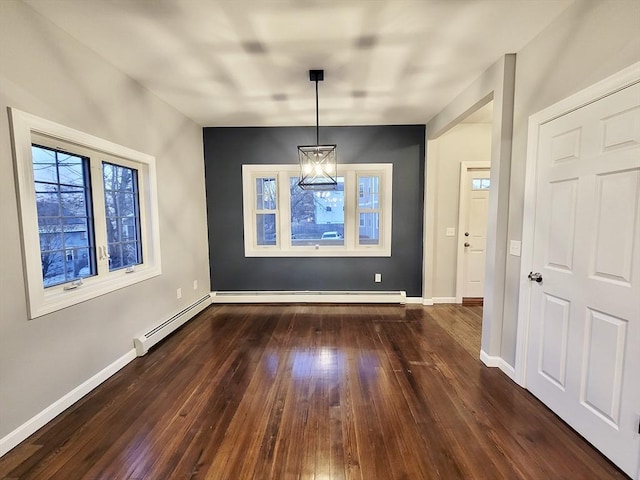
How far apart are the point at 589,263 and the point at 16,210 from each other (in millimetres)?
3517

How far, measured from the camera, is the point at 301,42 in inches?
84.0

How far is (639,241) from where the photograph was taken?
1407 mm

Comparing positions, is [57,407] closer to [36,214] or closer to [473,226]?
[36,214]

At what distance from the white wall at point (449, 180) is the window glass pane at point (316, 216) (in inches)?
58.5

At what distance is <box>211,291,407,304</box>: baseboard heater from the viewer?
14.1 ft

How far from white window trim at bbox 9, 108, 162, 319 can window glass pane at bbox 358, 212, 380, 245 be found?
295 cm

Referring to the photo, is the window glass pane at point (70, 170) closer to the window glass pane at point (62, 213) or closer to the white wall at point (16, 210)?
the window glass pane at point (62, 213)

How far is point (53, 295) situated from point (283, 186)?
298 centimetres

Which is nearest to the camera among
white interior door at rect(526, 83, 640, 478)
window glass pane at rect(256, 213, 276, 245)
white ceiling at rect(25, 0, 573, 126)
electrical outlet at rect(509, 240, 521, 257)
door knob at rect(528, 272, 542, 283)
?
white interior door at rect(526, 83, 640, 478)

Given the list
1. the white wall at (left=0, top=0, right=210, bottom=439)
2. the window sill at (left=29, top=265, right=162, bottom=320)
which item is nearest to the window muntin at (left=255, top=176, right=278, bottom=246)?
the white wall at (left=0, top=0, right=210, bottom=439)

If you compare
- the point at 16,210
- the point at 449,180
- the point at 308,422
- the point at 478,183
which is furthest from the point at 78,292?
the point at 478,183

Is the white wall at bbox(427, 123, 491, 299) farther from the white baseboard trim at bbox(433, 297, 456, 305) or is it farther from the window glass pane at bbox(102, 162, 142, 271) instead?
the window glass pane at bbox(102, 162, 142, 271)

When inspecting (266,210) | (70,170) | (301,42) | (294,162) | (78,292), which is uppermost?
(301,42)

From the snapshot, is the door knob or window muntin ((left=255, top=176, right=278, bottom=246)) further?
window muntin ((left=255, top=176, right=278, bottom=246))
